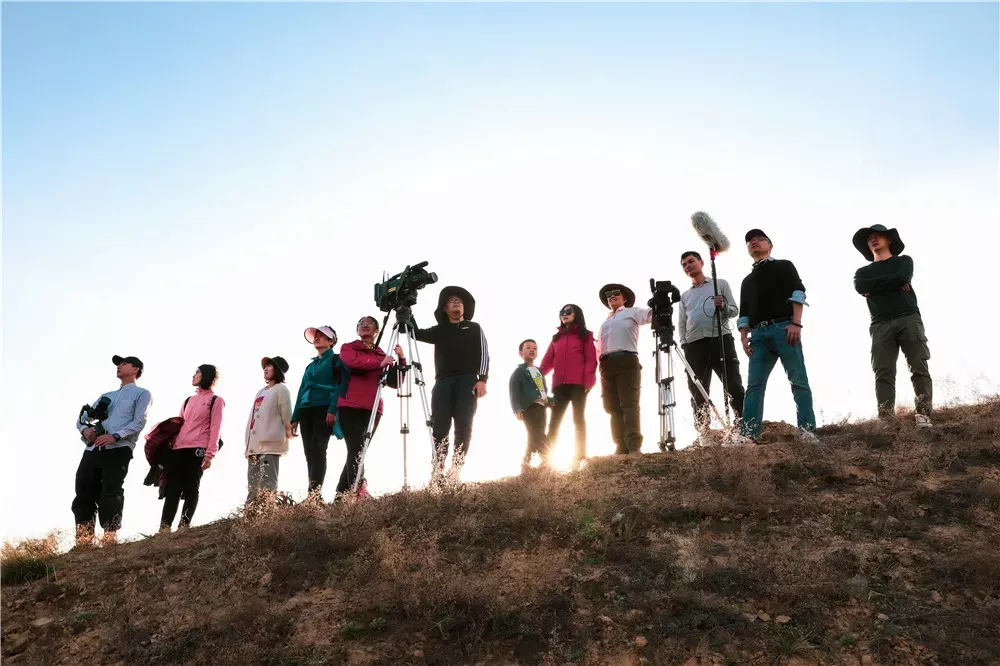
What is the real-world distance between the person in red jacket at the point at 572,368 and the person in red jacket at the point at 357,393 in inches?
83.2

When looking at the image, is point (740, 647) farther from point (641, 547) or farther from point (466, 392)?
point (466, 392)

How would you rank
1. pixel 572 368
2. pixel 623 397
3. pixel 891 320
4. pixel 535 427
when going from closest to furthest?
pixel 891 320
pixel 623 397
pixel 572 368
pixel 535 427

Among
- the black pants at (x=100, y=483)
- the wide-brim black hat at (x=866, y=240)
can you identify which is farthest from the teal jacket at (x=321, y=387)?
the wide-brim black hat at (x=866, y=240)

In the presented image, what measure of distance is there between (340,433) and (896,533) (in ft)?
18.0

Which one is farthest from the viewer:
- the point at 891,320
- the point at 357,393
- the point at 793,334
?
the point at 891,320

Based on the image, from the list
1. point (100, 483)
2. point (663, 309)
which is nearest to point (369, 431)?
point (100, 483)

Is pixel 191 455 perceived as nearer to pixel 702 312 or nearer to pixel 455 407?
pixel 455 407

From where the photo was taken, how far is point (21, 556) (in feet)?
23.2

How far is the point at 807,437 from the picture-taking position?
317 inches

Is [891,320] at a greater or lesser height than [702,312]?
lesser

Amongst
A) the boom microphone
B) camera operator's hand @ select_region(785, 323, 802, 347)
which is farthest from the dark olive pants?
the boom microphone

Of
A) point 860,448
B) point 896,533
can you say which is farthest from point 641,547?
point 860,448

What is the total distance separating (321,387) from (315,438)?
0.58 meters

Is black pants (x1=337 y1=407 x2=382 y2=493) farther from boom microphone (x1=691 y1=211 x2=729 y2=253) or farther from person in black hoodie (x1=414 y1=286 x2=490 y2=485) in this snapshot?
boom microphone (x1=691 y1=211 x2=729 y2=253)
